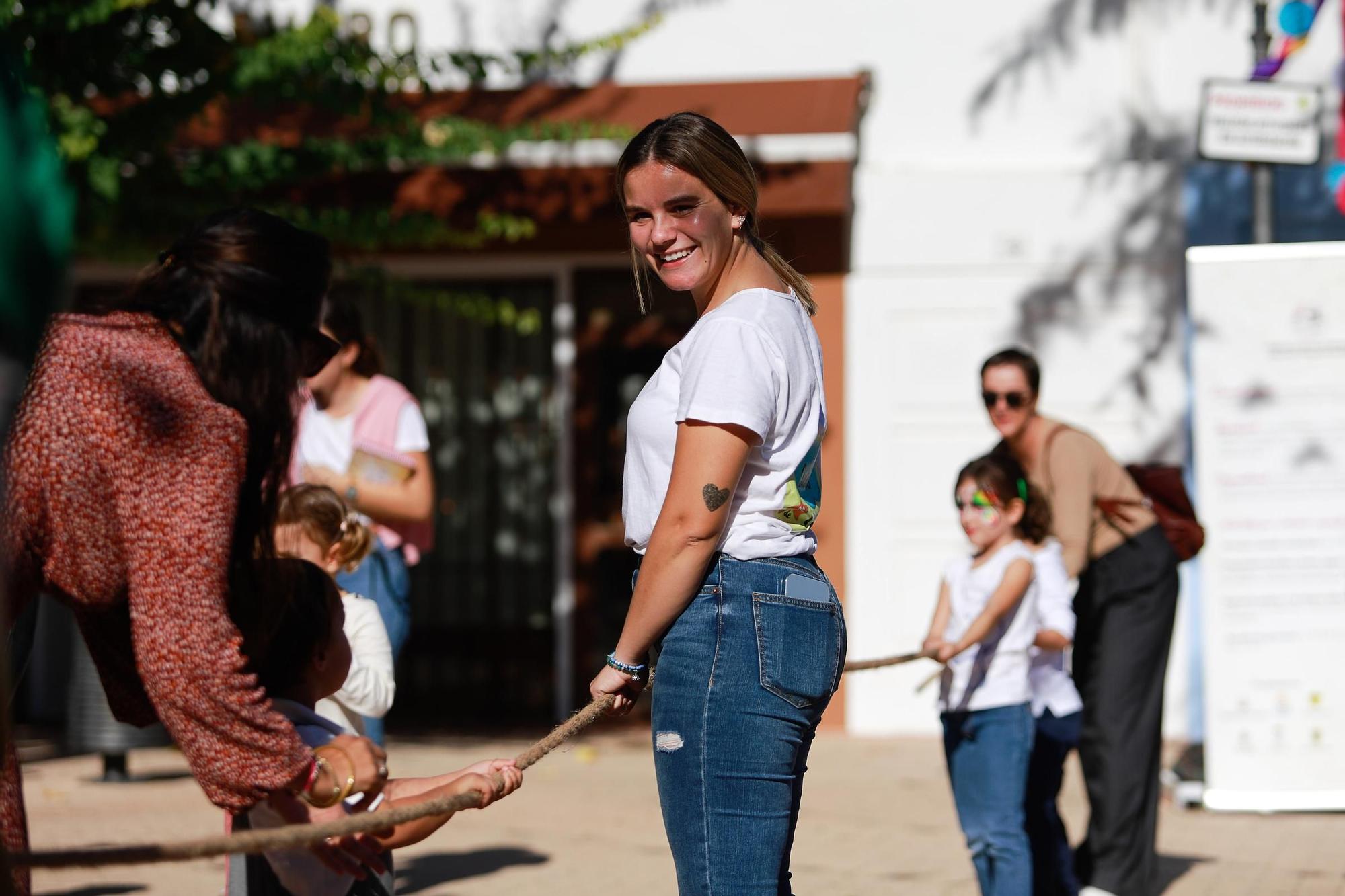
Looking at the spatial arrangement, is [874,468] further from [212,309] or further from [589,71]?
[212,309]

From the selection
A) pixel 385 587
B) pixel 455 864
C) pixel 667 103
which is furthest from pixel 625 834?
pixel 667 103

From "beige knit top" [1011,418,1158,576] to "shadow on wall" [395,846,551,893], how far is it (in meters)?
2.34

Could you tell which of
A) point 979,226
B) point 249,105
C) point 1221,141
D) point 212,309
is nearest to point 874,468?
point 979,226

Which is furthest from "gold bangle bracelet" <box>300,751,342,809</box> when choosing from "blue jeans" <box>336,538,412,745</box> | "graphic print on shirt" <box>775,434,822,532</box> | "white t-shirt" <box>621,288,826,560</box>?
"blue jeans" <box>336,538,412,745</box>

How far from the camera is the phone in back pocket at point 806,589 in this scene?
2650mm

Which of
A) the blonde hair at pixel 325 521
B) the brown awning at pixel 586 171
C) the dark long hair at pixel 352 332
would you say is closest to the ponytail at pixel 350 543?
the blonde hair at pixel 325 521

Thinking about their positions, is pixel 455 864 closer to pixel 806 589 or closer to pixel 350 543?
pixel 350 543

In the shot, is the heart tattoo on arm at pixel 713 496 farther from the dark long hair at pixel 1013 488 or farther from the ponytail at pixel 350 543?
the dark long hair at pixel 1013 488

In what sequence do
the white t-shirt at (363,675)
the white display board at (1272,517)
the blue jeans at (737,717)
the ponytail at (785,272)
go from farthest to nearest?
1. the white display board at (1272,517)
2. the white t-shirt at (363,675)
3. the ponytail at (785,272)
4. the blue jeans at (737,717)

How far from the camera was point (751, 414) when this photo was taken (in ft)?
8.51

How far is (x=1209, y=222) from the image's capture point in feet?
30.2

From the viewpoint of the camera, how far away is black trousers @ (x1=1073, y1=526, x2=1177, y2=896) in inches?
210

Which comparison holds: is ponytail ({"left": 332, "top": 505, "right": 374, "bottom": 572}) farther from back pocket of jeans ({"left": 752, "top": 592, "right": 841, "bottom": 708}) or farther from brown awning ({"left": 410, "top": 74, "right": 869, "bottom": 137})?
brown awning ({"left": 410, "top": 74, "right": 869, "bottom": 137})

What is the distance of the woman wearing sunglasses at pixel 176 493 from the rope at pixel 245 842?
9 cm
